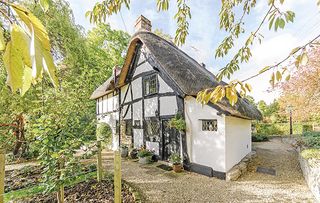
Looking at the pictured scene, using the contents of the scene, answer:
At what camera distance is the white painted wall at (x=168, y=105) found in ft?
25.7

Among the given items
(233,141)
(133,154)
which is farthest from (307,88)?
(133,154)

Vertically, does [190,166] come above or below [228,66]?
below

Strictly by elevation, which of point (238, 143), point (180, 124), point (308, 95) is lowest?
point (238, 143)

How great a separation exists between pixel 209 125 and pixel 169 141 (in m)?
2.07

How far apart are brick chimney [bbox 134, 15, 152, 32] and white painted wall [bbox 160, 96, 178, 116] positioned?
4646mm

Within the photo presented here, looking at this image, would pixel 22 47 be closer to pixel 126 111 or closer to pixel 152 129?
pixel 152 129

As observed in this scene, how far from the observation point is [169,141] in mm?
8031

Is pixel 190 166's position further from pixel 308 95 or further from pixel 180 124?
pixel 308 95

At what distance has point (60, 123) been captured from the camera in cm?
377

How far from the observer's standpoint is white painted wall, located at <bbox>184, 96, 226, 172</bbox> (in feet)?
20.9

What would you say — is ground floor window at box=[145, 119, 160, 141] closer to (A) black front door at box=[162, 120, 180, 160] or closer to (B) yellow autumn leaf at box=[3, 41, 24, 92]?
(A) black front door at box=[162, 120, 180, 160]

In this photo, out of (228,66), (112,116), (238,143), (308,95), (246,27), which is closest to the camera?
(228,66)

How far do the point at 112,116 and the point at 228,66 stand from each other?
37.2 ft

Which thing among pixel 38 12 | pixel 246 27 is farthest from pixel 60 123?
pixel 38 12
